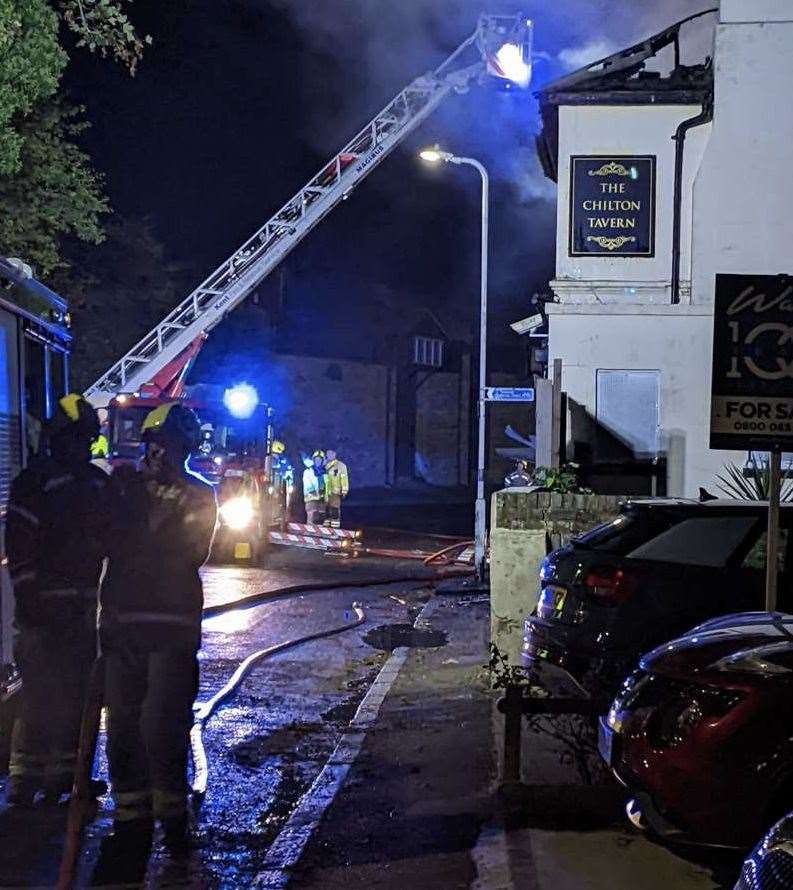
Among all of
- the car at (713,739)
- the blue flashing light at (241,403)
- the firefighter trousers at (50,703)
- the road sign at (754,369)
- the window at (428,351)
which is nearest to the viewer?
the car at (713,739)

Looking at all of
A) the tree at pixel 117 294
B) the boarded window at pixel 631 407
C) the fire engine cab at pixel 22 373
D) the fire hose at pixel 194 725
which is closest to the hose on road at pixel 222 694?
the fire hose at pixel 194 725

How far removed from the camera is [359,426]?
45.9 meters

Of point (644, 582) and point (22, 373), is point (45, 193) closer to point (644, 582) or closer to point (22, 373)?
point (22, 373)

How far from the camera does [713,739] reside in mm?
4152

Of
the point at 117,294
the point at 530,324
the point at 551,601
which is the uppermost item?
the point at 117,294

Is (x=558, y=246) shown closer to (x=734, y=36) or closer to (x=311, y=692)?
(x=734, y=36)

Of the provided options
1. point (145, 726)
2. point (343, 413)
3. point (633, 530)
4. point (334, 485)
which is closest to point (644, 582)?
point (633, 530)

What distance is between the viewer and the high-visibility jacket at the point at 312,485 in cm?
2191

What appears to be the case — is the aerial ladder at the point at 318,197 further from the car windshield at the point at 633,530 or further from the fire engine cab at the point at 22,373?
the car windshield at the point at 633,530

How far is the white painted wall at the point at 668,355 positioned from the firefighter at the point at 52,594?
33.5 ft

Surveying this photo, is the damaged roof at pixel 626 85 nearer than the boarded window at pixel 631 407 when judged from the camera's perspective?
Yes

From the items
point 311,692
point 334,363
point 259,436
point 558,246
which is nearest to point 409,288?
point 334,363

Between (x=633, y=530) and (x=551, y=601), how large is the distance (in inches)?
27.0

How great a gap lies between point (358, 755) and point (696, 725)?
9.44 feet
